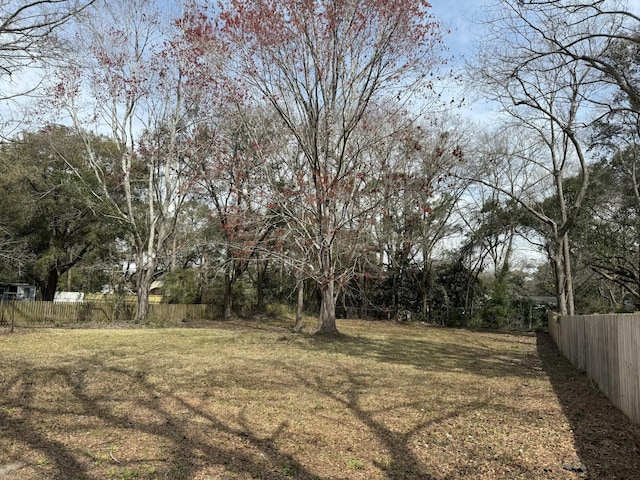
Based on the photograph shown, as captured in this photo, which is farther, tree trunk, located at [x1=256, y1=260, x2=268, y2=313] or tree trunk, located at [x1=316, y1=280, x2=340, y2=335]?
tree trunk, located at [x1=256, y1=260, x2=268, y2=313]

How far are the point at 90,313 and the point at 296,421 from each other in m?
17.9

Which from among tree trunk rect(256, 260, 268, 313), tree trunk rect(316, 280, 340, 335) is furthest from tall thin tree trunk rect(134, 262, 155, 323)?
tree trunk rect(316, 280, 340, 335)

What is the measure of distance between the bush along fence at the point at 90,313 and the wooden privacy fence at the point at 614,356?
15.0 metres

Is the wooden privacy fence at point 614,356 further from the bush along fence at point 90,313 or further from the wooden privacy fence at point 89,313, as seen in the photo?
the wooden privacy fence at point 89,313

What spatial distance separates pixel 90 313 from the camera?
66.2 ft

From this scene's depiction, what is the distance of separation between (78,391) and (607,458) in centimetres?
576

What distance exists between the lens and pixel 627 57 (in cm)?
1058

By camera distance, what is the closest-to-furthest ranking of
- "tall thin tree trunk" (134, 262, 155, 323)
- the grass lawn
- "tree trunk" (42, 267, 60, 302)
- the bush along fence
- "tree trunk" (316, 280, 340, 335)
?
the grass lawn < "tree trunk" (316, 280, 340, 335) < the bush along fence < "tall thin tree trunk" (134, 262, 155, 323) < "tree trunk" (42, 267, 60, 302)

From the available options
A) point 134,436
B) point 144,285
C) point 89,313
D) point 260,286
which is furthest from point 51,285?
point 134,436

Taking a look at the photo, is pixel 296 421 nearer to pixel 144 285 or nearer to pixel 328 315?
pixel 328 315

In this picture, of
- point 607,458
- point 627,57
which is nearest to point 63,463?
point 607,458

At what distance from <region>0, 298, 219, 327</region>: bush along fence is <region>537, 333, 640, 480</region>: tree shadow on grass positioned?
50.5 ft

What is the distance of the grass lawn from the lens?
12.0 feet

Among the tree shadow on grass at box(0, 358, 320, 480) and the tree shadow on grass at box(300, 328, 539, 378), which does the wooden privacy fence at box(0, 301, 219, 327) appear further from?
the tree shadow on grass at box(0, 358, 320, 480)
